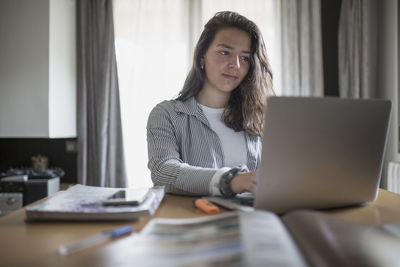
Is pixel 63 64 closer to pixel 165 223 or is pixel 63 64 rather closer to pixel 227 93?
pixel 227 93

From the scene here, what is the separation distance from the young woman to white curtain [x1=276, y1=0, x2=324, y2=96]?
1257 millimetres

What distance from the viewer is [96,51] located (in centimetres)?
285

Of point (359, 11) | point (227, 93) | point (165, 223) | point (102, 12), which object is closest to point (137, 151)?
point (102, 12)

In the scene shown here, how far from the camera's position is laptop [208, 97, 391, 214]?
0.66 meters

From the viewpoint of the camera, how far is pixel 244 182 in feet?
2.71

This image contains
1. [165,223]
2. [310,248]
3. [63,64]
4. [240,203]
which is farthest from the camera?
[63,64]

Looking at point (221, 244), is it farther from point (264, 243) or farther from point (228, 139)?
point (228, 139)

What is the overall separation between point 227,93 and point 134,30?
65.9 inches

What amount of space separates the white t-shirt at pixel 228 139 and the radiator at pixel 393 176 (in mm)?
1480

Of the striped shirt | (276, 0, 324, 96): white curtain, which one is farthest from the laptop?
(276, 0, 324, 96): white curtain

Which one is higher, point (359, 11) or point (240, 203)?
point (359, 11)

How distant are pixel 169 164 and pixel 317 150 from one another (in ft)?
1.56

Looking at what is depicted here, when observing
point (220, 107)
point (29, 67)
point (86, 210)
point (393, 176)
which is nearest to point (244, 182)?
point (86, 210)

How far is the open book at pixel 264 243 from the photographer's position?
383 millimetres
